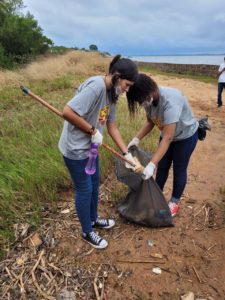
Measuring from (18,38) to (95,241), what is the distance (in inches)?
760

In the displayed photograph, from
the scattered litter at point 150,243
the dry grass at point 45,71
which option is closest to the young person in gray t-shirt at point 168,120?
the scattered litter at point 150,243

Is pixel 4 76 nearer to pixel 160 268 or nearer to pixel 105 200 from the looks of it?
pixel 105 200

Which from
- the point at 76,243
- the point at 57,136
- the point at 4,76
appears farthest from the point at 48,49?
the point at 76,243

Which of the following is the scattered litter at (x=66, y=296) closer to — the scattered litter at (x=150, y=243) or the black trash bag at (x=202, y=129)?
the scattered litter at (x=150, y=243)

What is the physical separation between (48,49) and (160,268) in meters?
22.9

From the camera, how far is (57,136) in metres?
4.15

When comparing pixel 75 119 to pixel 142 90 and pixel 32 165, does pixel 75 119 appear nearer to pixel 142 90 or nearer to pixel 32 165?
pixel 142 90

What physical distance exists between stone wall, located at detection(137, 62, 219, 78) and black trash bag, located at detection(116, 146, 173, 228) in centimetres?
1536

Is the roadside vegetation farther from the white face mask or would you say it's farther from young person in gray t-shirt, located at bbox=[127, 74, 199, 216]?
the white face mask

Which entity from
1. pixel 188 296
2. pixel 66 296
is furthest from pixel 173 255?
pixel 66 296

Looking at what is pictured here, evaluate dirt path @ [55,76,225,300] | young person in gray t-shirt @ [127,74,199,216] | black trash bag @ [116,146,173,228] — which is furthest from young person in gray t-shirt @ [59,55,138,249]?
dirt path @ [55,76,225,300]

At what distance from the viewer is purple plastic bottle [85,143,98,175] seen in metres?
2.11

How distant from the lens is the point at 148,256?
2449 millimetres

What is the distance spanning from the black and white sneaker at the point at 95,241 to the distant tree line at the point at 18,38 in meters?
16.4
